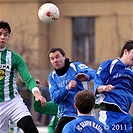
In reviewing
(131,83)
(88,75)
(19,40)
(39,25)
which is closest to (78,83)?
(88,75)

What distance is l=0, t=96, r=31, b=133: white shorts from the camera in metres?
10.5

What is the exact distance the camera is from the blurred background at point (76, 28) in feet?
134

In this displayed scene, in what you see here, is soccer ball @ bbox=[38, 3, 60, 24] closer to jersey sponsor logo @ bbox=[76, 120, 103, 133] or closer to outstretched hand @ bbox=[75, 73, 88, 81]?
outstretched hand @ bbox=[75, 73, 88, 81]

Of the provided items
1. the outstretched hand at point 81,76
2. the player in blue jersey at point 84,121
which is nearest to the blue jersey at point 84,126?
the player in blue jersey at point 84,121

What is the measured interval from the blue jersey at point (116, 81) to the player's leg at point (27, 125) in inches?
43.7

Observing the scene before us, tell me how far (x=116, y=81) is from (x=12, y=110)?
1.58 metres

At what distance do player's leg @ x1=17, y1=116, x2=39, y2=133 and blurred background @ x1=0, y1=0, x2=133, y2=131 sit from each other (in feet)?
93.2

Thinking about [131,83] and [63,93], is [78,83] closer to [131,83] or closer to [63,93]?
[63,93]

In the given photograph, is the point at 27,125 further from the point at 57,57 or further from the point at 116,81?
the point at 57,57

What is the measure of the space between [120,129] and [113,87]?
0.74m

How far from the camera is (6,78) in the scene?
10.6m

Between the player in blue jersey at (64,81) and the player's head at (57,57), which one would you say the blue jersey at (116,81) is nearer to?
the player in blue jersey at (64,81)

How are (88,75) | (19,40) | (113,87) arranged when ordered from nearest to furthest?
1. (113,87)
2. (88,75)
3. (19,40)

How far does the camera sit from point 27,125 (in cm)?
1032
